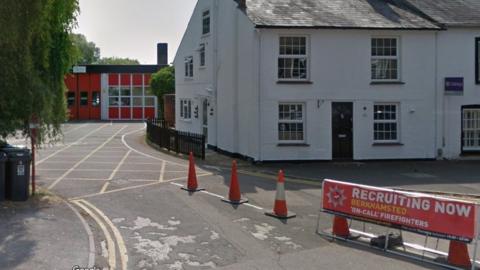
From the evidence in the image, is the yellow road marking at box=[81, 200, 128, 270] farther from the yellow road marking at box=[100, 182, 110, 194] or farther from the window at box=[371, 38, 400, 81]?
the window at box=[371, 38, 400, 81]

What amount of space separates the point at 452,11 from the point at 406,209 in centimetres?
1721

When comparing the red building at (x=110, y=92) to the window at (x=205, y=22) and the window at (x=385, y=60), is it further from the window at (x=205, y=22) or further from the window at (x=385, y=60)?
the window at (x=385, y=60)

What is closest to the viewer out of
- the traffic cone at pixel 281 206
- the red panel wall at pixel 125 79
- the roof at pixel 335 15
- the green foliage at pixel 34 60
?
the traffic cone at pixel 281 206

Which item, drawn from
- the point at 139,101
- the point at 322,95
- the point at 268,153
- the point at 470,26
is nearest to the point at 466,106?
the point at 470,26

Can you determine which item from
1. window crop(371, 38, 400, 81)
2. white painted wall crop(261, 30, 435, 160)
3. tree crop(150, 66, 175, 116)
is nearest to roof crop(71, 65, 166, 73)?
tree crop(150, 66, 175, 116)

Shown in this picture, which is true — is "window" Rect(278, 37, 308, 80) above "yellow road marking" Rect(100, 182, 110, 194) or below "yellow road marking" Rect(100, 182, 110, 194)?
above

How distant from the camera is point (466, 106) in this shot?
856 inches

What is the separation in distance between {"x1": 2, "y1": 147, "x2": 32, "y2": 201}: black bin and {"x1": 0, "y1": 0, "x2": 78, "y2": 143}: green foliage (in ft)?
2.41

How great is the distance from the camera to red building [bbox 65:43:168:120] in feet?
174

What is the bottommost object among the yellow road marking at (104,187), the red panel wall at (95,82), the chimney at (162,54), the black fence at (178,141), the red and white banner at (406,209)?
the yellow road marking at (104,187)

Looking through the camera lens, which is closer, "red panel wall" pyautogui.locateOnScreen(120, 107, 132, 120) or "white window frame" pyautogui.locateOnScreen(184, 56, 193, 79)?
"white window frame" pyautogui.locateOnScreen(184, 56, 193, 79)

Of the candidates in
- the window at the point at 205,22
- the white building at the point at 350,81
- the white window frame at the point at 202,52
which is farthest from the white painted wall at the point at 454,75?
the white window frame at the point at 202,52

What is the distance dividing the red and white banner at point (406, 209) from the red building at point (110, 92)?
45.0m

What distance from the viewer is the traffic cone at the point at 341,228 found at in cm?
934
